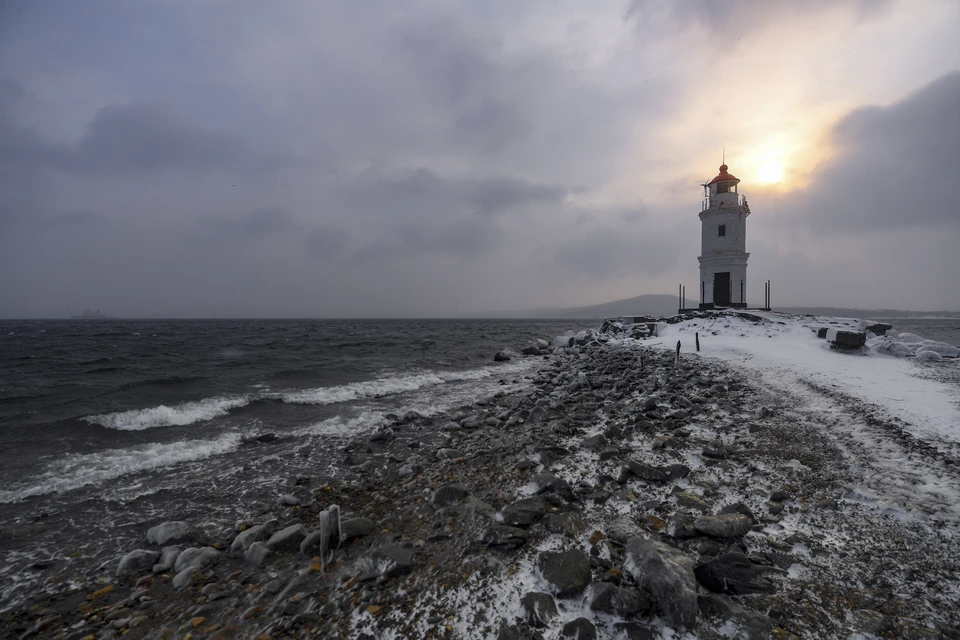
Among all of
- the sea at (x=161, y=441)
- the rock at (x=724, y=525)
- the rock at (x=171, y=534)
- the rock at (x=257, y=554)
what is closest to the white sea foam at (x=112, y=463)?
the sea at (x=161, y=441)

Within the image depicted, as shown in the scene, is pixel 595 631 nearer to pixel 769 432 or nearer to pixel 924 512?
pixel 924 512

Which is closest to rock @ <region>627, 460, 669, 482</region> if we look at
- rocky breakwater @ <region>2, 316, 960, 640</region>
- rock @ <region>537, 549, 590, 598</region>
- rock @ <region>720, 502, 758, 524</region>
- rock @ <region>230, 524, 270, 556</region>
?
rocky breakwater @ <region>2, 316, 960, 640</region>

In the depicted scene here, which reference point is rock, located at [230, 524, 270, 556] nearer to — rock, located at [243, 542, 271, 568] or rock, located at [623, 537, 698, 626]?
rock, located at [243, 542, 271, 568]

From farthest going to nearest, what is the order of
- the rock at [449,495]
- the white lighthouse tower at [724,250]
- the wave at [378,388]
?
the white lighthouse tower at [724,250] < the wave at [378,388] < the rock at [449,495]

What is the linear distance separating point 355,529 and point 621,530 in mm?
3035

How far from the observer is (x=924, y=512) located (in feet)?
12.3

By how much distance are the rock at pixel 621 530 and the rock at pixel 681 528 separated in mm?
309

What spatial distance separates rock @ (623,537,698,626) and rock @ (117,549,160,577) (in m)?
5.17

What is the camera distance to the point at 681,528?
12.4ft

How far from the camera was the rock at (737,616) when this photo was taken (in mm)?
2533

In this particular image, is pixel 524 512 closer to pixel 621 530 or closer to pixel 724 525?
pixel 621 530

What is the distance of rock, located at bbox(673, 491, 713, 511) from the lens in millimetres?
4261

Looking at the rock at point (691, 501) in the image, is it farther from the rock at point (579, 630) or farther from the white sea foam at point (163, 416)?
the white sea foam at point (163, 416)

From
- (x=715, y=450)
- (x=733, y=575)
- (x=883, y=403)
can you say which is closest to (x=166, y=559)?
(x=733, y=575)
